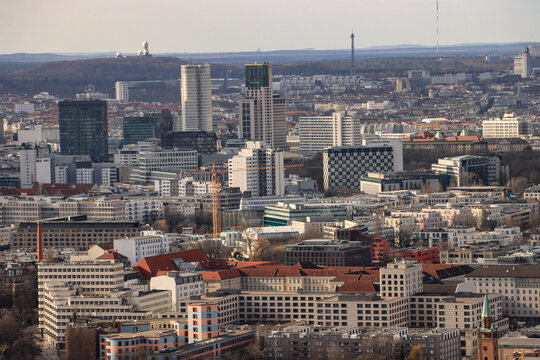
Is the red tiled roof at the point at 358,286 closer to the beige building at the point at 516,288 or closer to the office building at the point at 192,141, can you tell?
the beige building at the point at 516,288

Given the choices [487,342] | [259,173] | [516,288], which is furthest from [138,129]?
[487,342]

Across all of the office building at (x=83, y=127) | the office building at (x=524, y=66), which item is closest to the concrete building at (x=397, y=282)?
the office building at (x=83, y=127)

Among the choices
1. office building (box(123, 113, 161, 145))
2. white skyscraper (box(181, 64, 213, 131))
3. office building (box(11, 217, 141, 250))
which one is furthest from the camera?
white skyscraper (box(181, 64, 213, 131))

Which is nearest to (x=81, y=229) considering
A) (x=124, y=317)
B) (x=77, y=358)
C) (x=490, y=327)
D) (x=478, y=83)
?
(x=124, y=317)

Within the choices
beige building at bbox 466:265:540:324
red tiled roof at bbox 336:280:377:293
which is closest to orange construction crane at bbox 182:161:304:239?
beige building at bbox 466:265:540:324

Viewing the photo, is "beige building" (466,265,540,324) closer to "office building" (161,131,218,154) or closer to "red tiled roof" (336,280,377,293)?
"red tiled roof" (336,280,377,293)

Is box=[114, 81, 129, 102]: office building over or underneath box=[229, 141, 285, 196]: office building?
over

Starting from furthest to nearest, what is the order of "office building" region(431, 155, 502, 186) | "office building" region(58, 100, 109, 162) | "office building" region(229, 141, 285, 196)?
"office building" region(58, 100, 109, 162)
"office building" region(431, 155, 502, 186)
"office building" region(229, 141, 285, 196)

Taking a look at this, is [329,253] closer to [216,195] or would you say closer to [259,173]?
[216,195]

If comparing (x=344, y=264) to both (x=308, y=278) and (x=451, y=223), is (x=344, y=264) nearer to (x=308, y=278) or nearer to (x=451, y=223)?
(x=308, y=278)
